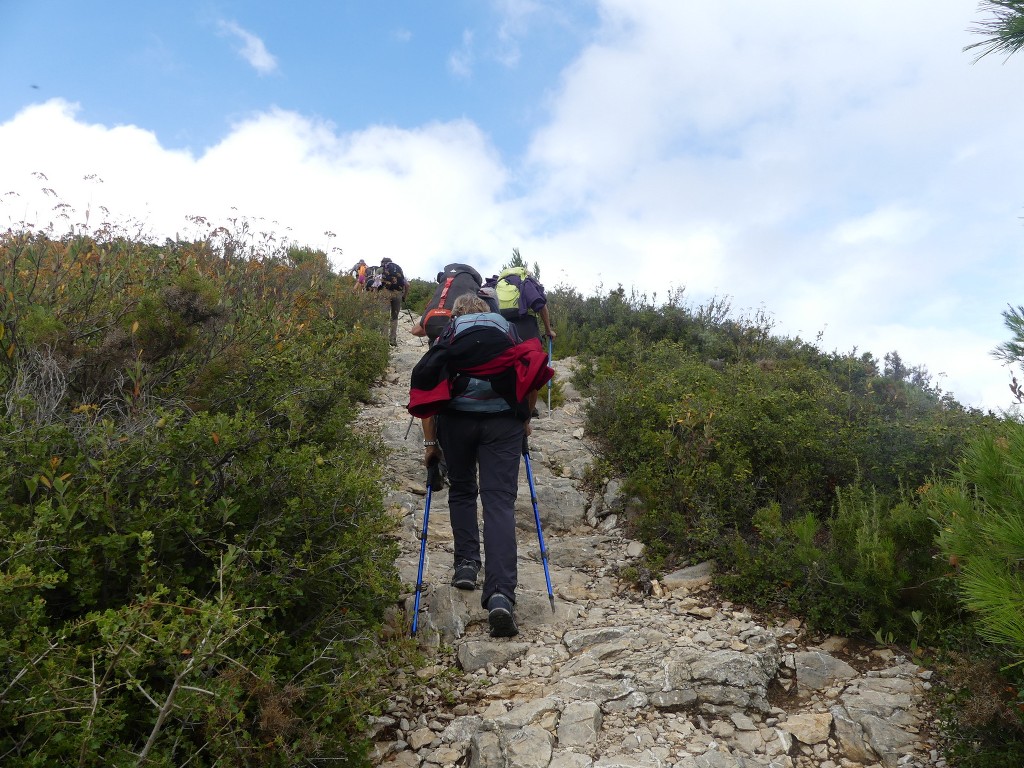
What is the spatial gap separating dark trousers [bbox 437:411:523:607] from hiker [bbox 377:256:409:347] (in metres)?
9.92

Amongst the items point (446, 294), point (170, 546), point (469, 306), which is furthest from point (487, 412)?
point (446, 294)

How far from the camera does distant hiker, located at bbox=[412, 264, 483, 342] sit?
6922 mm

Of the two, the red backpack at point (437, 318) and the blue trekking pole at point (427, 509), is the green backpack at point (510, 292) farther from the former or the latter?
the blue trekking pole at point (427, 509)

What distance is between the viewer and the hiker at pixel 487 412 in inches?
177

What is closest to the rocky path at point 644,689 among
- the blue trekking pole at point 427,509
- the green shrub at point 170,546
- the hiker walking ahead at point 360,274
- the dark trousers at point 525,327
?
the blue trekking pole at point 427,509

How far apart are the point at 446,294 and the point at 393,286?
797 centimetres

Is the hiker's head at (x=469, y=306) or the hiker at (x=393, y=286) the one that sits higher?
the hiker at (x=393, y=286)

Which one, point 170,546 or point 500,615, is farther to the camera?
point 500,615

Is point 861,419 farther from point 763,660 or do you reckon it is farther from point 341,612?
point 341,612

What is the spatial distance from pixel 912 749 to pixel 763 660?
851mm

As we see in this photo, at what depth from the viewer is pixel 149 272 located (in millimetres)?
6246

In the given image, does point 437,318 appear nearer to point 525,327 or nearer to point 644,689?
point 525,327

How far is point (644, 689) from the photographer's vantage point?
12.5ft

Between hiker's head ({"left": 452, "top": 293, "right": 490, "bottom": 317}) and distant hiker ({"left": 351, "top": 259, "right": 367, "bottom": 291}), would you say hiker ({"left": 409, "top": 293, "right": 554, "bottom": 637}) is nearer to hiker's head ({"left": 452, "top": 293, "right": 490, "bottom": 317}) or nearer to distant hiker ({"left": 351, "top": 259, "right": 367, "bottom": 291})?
hiker's head ({"left": 452, "top": 293, "right": 490, "bottom": 317})
